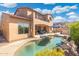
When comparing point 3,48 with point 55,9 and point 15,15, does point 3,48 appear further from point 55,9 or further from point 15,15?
point 55,9

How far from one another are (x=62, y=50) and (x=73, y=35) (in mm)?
227

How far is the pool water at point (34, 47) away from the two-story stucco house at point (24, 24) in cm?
13

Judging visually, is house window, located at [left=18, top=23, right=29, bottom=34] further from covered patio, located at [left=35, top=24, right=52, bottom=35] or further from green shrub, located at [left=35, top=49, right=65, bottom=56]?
green shrub, located at [left=35, top=49, right=65, bottom=56]

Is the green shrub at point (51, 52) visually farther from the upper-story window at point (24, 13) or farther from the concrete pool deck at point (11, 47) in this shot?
the upper-story window at point (24, 13)

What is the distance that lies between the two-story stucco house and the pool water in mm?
131

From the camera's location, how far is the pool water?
7.83 feet

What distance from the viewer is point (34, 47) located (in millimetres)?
2436

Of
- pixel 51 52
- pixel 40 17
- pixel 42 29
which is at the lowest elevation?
pixel 51 52

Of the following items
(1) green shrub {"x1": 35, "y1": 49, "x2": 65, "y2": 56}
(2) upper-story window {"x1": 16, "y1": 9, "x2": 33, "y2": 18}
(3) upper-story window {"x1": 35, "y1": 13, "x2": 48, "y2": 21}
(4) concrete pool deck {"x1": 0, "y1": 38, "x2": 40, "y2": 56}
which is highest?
(2) upper-story window {"x1": 16, "y1": 9, "x2": 33, "y2": 18}

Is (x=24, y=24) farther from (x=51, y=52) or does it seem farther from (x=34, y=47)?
(x=51, y=52)

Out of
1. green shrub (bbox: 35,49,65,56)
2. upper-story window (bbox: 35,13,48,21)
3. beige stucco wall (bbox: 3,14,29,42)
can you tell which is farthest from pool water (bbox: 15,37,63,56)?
upper-story window (bbox: 35,13,48,21)

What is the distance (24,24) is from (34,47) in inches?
12.2

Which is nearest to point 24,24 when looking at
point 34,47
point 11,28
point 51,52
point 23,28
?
point 23,28

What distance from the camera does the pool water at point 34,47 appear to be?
2.39m
